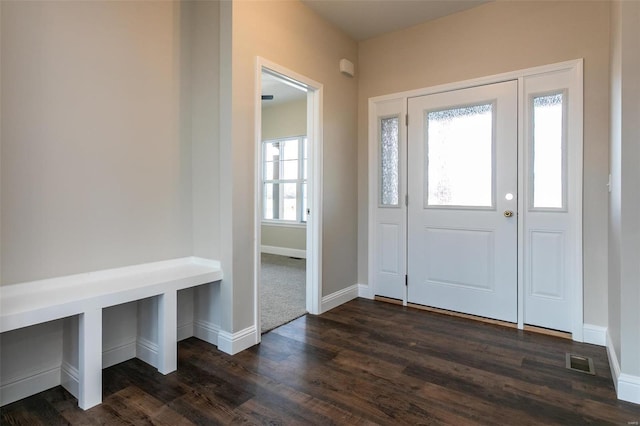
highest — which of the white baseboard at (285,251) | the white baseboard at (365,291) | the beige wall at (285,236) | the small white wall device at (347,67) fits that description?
the small white wall device at (347,67)

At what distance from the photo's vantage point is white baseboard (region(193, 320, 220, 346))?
2592 millimetres

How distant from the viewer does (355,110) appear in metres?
3.74

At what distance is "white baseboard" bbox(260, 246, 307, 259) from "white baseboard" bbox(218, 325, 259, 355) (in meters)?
3.57

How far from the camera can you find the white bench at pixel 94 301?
5.53ft

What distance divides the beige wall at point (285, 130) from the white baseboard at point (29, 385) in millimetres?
4460

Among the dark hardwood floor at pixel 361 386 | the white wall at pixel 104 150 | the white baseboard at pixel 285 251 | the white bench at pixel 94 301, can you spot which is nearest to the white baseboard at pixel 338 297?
the dark hardwood floor at pixel 361 386

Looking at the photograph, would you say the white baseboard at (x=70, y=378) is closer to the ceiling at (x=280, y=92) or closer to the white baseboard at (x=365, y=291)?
the white baseboard at (x=365, y=291)

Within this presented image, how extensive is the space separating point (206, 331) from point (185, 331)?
7.3 inches

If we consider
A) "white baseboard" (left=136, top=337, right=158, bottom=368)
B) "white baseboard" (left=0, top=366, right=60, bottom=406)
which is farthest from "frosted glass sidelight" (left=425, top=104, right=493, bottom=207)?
"white baseboard" (left=0, top=366, right=60, bottom=406)

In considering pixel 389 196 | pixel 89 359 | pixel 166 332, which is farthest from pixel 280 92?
pixel 89 359

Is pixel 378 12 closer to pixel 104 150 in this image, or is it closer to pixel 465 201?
pixel 465 201

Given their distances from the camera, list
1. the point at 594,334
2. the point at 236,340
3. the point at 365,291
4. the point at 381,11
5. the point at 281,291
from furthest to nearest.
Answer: the point at 281,291 → the point at 365,291 → the point at 381,11 → the point at 594,334 → the point at 236,340

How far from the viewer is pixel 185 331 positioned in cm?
272

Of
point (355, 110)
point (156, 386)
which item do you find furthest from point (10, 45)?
point (355, 110)
